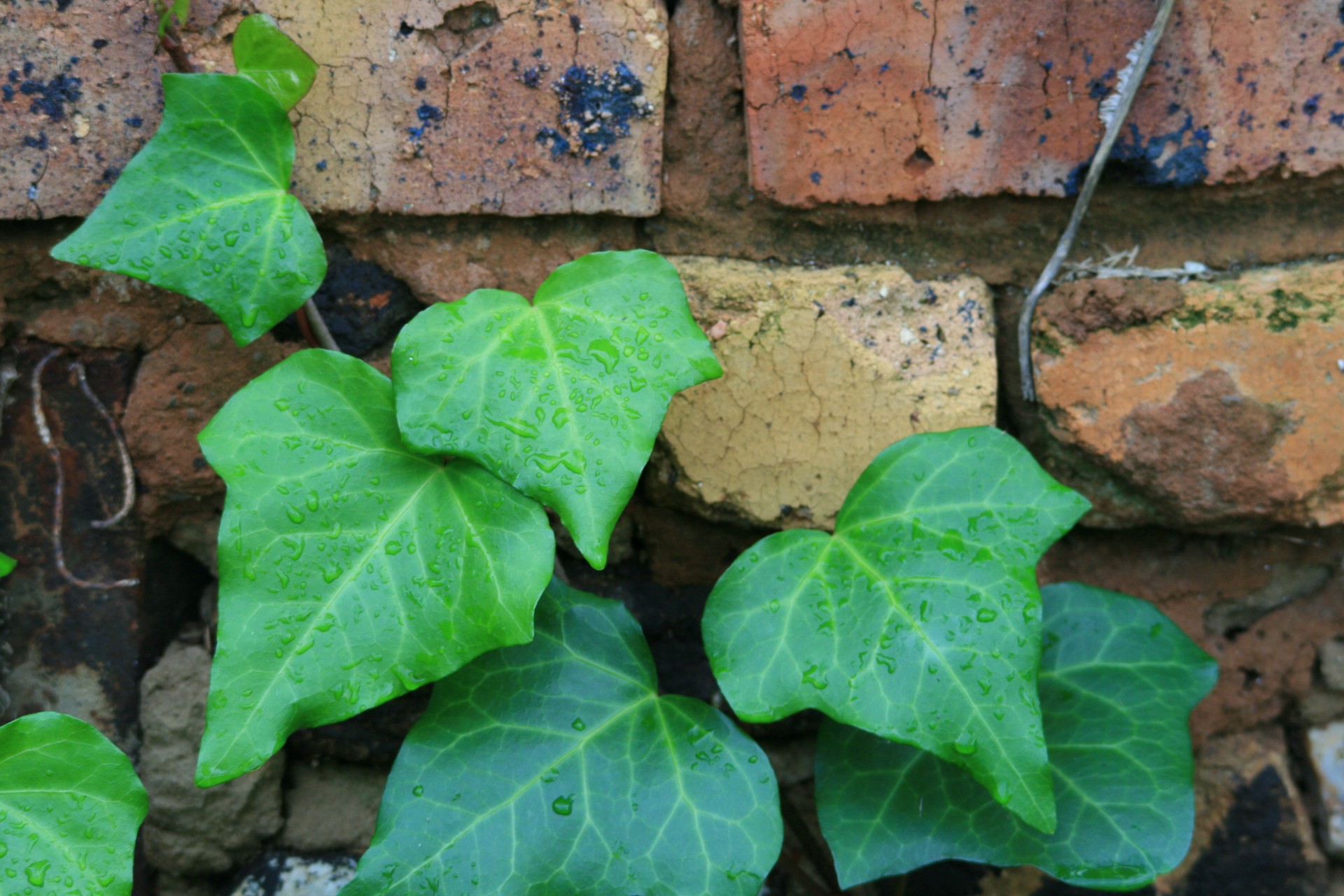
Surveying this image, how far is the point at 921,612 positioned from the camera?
0.68 metres

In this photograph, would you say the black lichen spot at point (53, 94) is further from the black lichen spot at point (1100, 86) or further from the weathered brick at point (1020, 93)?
the black lichen spot at point (1100, 86)

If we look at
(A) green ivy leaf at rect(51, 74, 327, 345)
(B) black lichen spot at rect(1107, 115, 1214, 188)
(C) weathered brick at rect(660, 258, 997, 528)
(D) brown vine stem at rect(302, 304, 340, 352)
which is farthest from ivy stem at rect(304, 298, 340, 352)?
(B) black lichen spot at rect(1107, 115, 1214, 188)

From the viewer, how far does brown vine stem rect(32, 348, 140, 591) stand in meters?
0.82

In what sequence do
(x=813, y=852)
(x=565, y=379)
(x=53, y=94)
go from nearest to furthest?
(x=565, y=379) < (x=53, y=94) < (x=813, y=852)

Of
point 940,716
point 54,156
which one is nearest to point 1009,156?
point 940,716

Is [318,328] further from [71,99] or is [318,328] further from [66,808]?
[66,808]

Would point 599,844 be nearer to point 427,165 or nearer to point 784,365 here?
point 784,365

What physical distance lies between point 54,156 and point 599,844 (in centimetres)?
73

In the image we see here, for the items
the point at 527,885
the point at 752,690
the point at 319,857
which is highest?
the point at 752,690

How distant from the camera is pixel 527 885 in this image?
2.18ft

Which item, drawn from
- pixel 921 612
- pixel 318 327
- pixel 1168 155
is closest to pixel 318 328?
pixel 318 327

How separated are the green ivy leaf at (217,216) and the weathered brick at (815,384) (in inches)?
13.6

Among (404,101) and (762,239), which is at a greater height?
(404,101)

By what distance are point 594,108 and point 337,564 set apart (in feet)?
1.48
